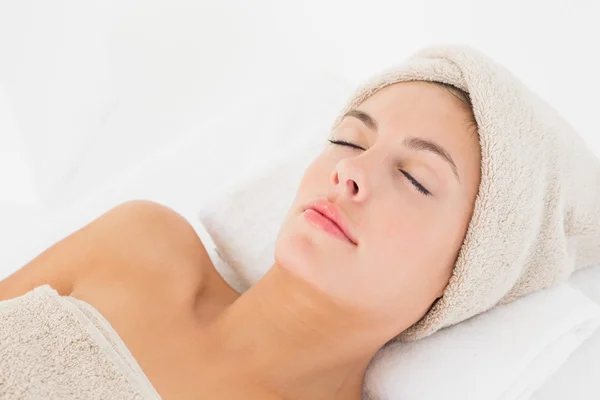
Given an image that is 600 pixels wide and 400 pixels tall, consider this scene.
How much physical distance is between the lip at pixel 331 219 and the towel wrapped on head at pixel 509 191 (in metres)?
0.22

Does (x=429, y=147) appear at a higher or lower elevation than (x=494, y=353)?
higher

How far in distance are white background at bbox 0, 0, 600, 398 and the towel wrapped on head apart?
1.49ft

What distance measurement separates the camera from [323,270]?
930 mm

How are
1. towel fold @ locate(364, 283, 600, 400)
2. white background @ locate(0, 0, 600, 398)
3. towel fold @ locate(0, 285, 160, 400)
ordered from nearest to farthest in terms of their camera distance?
1. towel fold @ locate(0, 285, 160, 400)
2. towel fold @ locate(364, 283, 600, 400)
3. white background @ locate(0, 0, 600, 398)

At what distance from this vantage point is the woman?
37.4 inches

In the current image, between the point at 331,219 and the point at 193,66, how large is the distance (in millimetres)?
1119

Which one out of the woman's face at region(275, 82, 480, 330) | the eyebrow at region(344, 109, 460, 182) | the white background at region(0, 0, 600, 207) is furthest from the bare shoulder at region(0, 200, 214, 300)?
the white background at region(0, 0, 600, 207)

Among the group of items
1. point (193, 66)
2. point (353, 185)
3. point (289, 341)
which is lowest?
point (289, 341)

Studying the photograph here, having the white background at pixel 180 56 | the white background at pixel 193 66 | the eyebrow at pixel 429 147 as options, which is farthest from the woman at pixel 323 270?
Answer: the white background at pixel 180 56

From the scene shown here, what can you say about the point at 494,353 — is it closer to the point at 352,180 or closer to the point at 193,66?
the point at 352,180

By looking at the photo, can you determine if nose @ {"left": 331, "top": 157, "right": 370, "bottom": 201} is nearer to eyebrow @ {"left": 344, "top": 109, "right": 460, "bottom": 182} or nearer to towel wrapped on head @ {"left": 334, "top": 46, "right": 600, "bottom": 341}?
eyebrow @ {"left": 344, "top": 109, "right": 460, "bottom": 182}

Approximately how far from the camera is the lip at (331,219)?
0.95m

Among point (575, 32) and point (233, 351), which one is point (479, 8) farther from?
point (233, 351)

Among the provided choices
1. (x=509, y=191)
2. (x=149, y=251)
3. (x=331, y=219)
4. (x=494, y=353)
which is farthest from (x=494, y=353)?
(x=149, y=251)
